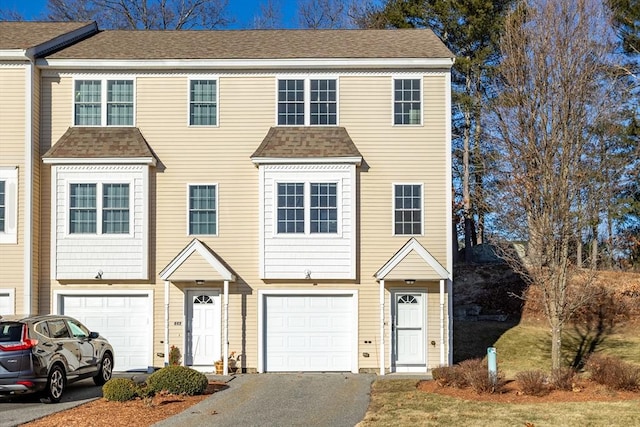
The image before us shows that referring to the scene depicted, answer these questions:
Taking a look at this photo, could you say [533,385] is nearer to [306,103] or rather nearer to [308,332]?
[308,332]

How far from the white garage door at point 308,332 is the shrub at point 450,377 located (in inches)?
162

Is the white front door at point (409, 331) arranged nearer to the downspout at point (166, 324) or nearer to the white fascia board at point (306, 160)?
the white fascia board at point (306, 160)

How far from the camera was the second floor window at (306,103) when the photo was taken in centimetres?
2083

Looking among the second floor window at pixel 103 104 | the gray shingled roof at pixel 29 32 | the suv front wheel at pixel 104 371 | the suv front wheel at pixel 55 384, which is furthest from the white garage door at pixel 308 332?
the gray shingled roof at pixel 29 32

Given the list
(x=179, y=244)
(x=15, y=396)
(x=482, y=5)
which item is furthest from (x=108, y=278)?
(x=482, y=5)

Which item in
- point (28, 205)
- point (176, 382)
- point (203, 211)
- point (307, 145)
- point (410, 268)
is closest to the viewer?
point (176, 382)

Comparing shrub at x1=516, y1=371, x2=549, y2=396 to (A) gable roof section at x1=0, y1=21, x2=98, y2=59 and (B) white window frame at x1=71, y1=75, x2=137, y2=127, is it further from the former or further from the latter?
(A) gable roof section at x1=0, y1=21, x2=98, y2=59

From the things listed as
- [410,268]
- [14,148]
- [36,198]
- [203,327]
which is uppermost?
[14,148]

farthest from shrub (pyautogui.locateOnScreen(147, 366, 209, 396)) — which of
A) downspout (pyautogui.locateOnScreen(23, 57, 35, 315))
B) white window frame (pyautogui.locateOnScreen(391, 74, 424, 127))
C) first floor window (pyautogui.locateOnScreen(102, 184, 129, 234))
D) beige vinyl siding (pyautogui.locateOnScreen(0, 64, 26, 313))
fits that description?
white window frame (pyautogui.locateOnScreen(391, 74, 424, 127))

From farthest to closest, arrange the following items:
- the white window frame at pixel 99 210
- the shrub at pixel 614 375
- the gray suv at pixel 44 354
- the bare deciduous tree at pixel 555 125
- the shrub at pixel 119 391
Result: 1. the white window frame at pixel 99 210
2. the bare deciduous tree at pixel 555 125
3. the shrub at pixel 614 375
4. the shrub at pixel 119 391
5. the gray suv at pixel 44 354

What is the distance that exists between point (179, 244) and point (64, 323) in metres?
4.97

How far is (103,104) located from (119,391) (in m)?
9.30

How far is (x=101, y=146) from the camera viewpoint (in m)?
20.2

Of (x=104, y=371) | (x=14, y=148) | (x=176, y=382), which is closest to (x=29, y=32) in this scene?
(x=14, y=148)
